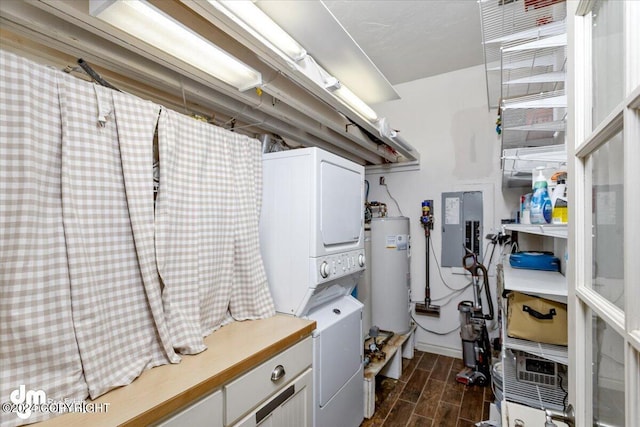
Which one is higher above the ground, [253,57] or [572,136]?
[253,57]

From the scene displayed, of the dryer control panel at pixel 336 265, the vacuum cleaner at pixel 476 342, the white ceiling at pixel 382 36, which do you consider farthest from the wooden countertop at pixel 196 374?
the vacuum cleaner at pixel 476 342

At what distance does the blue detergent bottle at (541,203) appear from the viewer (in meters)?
1.55

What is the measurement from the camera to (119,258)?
1114mm

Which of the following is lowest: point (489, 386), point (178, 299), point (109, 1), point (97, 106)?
point (489, 386)

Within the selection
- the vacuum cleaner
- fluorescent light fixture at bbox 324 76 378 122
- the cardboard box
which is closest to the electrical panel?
the vacuum cleaner

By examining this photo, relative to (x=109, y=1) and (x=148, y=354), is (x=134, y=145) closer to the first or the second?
(x=109, y=1)

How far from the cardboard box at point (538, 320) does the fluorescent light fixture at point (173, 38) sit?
1797mm

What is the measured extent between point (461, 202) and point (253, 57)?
265cm

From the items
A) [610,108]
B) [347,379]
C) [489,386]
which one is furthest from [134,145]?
[489,386]

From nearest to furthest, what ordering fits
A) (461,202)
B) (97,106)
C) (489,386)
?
(97,106) → (489,386) → (461,202)

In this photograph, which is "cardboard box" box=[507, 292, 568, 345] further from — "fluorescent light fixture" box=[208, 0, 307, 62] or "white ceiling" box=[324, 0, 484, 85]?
"white ceiling" box=[324, 0, 484, 85]

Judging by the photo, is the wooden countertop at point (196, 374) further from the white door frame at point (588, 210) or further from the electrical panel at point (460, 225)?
the electrical panel at point (460, 225)

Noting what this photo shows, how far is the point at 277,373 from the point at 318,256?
611 millimetres

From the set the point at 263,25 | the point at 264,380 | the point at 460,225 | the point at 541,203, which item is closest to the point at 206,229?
the point at 264,380
